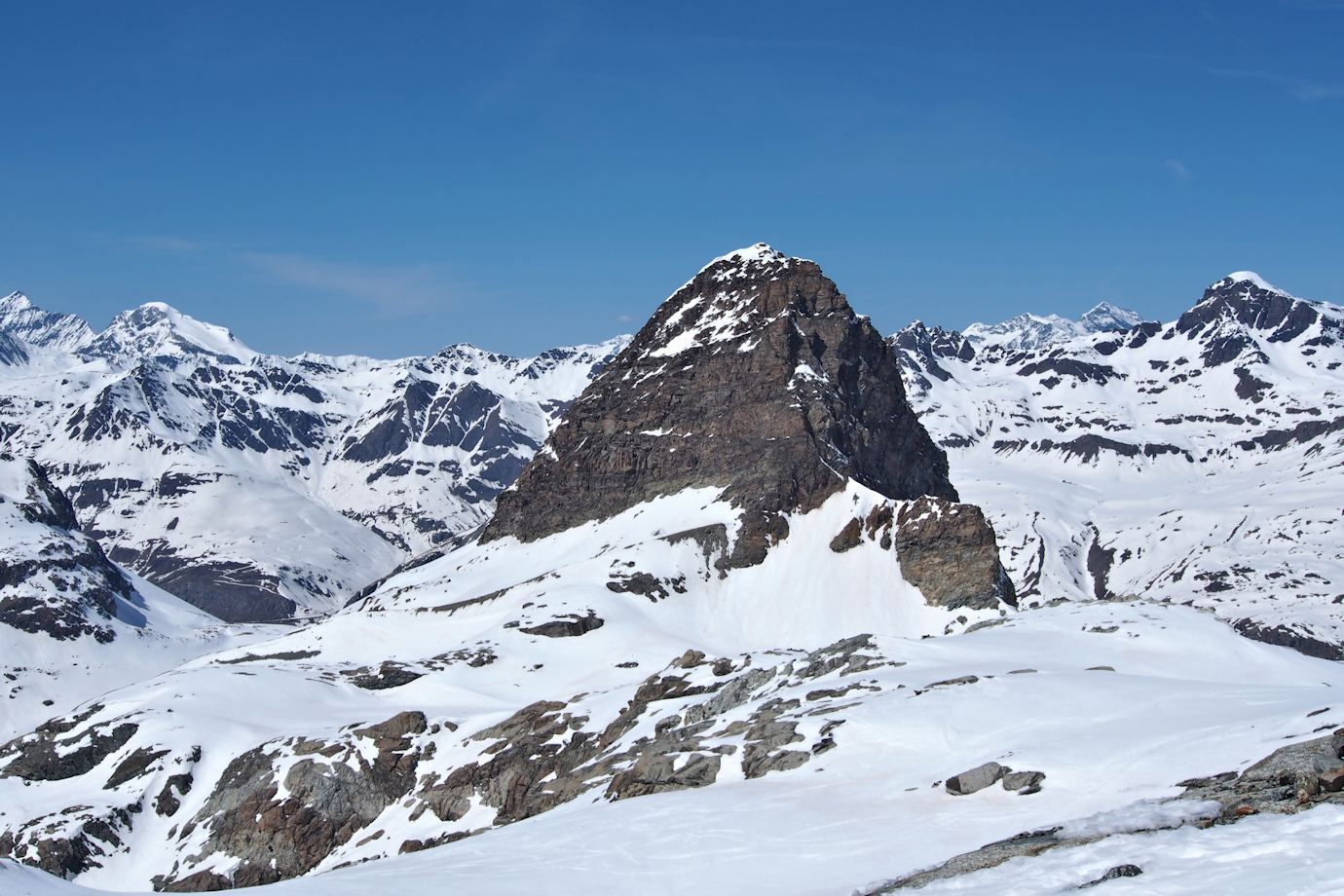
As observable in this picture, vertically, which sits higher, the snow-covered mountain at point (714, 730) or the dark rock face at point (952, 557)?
the dark rock face at point (952, 557)

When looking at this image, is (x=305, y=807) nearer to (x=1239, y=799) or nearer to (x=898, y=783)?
(x=898, y=783)

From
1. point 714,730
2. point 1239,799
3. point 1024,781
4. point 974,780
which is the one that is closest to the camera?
point 1239,799

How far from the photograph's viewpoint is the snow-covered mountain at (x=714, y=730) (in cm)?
3872

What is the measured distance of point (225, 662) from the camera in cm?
18075

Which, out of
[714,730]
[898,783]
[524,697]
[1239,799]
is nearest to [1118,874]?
[1239,799]

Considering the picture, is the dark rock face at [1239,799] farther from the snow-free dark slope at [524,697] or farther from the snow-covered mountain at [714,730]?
the snow-free dark slope at [524,697]

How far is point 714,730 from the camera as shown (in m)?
62.4

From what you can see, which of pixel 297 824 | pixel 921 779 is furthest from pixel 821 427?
pixel 921 779

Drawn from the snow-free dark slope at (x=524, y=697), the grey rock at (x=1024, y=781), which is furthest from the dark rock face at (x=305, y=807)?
the grey rock at (x=1024, y=781)

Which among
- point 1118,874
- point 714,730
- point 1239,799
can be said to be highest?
point 714,730

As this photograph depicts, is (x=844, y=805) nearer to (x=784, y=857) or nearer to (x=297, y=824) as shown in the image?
(x=784, y=857)

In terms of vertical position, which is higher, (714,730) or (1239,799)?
(714,730)

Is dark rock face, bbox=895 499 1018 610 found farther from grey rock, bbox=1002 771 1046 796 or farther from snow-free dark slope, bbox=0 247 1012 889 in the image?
grey rock, bbox=1002 771 1046 796

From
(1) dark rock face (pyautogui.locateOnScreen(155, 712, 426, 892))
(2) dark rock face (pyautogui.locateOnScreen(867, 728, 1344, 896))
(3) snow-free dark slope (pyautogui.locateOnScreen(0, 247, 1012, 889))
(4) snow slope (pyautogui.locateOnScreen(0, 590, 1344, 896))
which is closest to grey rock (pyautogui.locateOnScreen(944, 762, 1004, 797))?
(4) snow slope (pyautogui.locateOnScreen(0, 590, 1344, 896))
